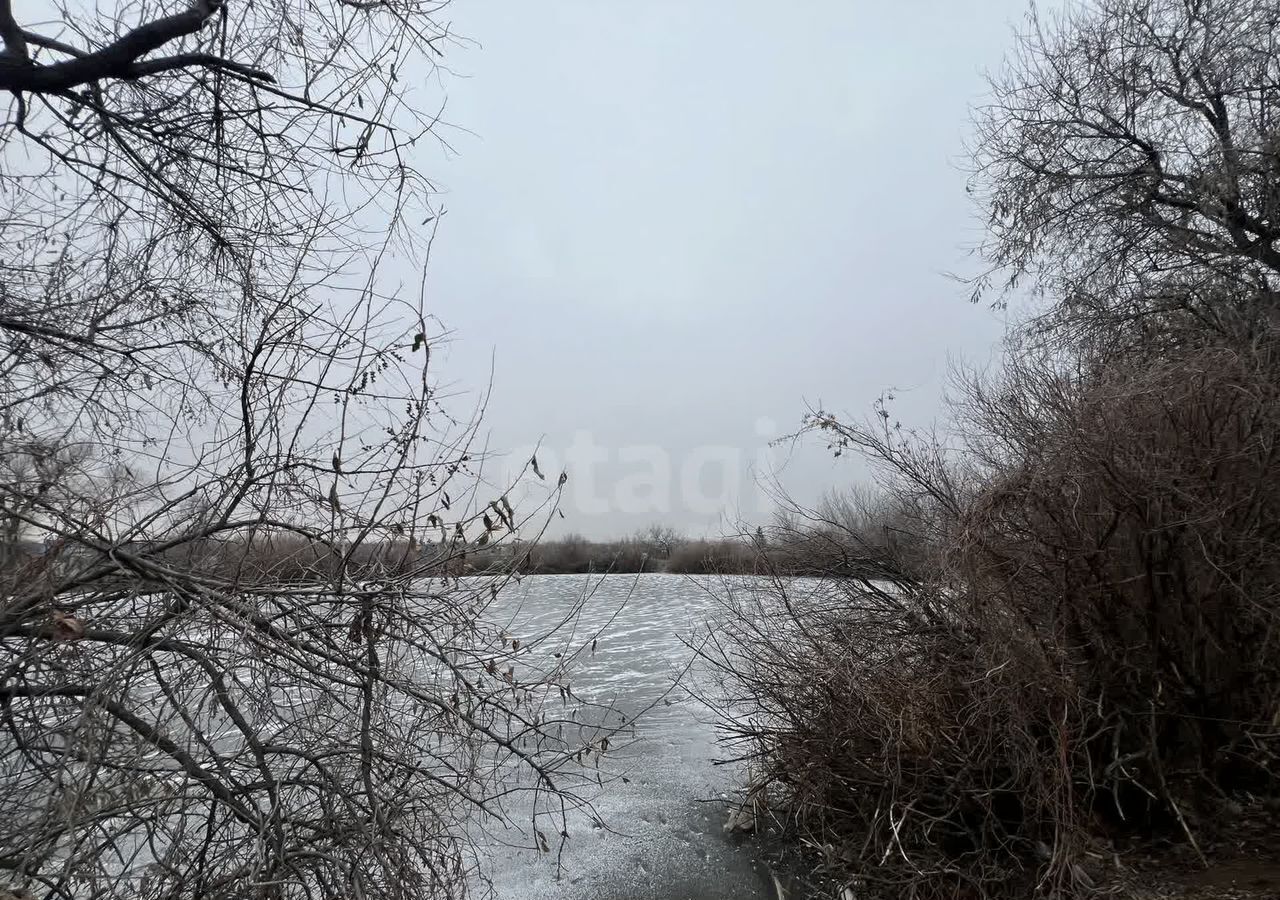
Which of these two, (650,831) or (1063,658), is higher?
(1063,658)

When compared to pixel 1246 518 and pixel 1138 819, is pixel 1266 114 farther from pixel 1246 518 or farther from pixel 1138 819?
pixel 1138 819

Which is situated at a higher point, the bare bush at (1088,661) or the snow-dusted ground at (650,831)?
the bare bush at (1088,661)

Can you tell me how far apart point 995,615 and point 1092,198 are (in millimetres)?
6374

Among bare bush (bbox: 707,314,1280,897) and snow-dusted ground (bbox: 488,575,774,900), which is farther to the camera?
snow-dusted ground (bbox: 488,575,774,900)

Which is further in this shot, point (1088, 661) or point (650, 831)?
point (650, 831)

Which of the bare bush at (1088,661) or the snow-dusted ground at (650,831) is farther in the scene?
the snow-dusted ground at (650,831)

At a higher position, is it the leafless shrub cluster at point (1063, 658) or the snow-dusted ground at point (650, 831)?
the leafless shrub cluster at point (1063, 658)

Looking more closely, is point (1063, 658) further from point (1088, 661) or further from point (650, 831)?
point (650, 831)

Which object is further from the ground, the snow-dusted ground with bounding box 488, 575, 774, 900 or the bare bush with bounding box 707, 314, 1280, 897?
the bare bush with bounding box 707, 314, 1280, 897

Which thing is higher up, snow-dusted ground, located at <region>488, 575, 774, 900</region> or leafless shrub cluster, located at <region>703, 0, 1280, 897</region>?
leafless shrub cluster, located at <region>703, 0, 1280, 897</region>

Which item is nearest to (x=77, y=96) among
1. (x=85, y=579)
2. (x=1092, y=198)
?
(x=85, y=579)

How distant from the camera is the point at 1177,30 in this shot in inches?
328

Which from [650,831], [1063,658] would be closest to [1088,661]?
[1063,658]

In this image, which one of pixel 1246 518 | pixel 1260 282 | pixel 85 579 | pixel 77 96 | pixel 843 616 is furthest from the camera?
pixel 1260 282
